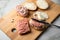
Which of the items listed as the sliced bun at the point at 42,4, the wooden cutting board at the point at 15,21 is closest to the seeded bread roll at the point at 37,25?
the wooden cutting board at the point at 15,21

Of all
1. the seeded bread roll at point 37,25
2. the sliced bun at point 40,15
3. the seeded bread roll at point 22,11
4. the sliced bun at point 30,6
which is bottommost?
the seeded bread roll at point 37,25

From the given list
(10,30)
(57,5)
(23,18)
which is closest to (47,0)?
(57,5)

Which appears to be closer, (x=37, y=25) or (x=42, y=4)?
(x=37, y=25)

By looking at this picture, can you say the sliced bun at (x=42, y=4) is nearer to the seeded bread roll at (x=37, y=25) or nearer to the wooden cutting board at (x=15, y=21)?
the wooden cutting board at (x=15, y=21)

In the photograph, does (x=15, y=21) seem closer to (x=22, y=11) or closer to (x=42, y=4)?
(x=22, y=11)

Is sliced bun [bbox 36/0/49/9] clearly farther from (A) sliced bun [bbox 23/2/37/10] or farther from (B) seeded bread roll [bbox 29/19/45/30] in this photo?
(B) seeded bread roll [bbox 29/19/45/30]

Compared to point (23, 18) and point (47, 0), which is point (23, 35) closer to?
point (23, 18)

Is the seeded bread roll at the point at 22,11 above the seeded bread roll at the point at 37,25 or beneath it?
above

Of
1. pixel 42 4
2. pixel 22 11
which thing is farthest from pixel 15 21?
pixel 42 4
